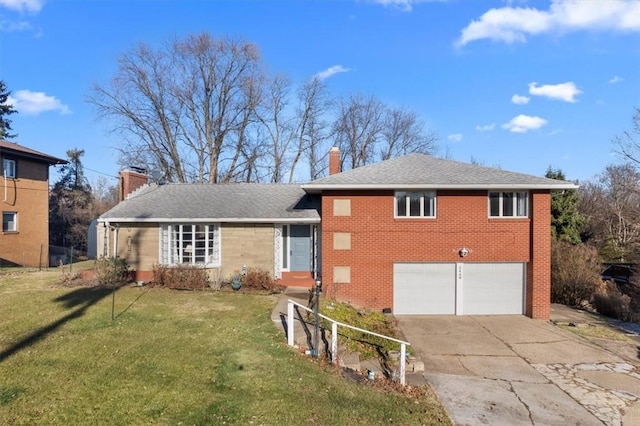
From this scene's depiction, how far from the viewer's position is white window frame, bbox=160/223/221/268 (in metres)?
16.0

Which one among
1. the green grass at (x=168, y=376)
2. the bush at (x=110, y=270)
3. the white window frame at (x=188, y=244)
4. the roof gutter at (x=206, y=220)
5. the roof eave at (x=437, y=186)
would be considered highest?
the roof eave at (x=437, y=186)

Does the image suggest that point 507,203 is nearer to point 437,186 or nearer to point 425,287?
point 437,186

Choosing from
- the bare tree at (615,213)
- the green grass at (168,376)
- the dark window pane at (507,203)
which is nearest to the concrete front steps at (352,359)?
the green grass at (168,376)

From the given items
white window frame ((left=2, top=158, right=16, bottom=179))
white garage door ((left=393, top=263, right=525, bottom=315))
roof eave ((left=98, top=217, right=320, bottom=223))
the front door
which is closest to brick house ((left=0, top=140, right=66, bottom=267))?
white window frame ((left=2, top=158, right=16, bottom=179))

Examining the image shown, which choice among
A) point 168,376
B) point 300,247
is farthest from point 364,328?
point 168,376

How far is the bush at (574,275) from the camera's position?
1783 cm

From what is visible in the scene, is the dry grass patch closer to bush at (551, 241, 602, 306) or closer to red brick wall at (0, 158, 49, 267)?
bush at (551, 241, 602, 306)

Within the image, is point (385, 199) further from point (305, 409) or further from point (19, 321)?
point (19, 321)

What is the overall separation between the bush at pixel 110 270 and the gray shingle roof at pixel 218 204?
173cm

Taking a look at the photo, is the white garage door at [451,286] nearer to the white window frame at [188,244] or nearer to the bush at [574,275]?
the bush at [574,275]

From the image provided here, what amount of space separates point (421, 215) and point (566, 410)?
8240 millimetres

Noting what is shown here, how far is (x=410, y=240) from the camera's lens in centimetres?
1455

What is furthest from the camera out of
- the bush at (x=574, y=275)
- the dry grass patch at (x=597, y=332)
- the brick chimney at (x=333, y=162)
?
the brick chimney at (x=333, y=162)

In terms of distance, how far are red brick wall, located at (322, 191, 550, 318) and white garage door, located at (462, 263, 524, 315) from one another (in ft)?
1.16
